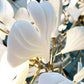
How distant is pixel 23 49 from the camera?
5.8 inches

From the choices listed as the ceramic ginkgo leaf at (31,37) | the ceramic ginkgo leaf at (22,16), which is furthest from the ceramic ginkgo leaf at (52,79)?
the ceramic ginkgo leaf at (22,16)

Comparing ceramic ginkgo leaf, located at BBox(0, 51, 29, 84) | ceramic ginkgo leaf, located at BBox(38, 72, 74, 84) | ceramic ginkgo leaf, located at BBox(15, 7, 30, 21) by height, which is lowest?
ceramic ginkgo leaf, located at BBox(0, 51, 29, 84)

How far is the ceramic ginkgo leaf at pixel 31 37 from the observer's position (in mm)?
141

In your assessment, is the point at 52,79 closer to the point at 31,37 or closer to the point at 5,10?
the point at 31,37

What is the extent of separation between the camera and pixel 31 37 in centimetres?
15

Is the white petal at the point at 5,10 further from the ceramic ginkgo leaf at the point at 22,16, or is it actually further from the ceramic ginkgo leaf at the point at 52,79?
the ceramic ginkgo leaf at the point at 52,79

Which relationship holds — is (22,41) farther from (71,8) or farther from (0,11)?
(71,8)

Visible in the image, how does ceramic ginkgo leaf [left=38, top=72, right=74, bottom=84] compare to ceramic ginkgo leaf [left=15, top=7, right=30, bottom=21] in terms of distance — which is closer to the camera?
ceramic ginkgo leaf [left=38, top=72, right=74, bottom=84]

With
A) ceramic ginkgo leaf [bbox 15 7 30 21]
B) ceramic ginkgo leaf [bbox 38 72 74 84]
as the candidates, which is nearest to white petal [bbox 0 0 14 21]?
ceramic ginkgo leaf [bbox 15 7 30 21]

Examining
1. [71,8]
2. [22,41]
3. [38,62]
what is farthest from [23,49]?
[71,8]

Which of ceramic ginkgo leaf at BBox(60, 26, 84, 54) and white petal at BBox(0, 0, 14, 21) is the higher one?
white petal at BBox(0, 0, 14, 21)

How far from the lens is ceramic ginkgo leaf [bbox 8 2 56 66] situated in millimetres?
141

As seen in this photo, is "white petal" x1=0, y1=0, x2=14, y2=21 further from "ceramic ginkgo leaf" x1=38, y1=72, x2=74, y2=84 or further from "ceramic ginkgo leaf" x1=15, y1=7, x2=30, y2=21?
"ceramic ginkgo leaf" x1=38, y1=72, x2=74, y2=84

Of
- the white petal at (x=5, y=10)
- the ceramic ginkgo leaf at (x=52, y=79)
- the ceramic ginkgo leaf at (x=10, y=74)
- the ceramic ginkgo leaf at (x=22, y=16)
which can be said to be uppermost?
the white petal at (x=5, y=10)
